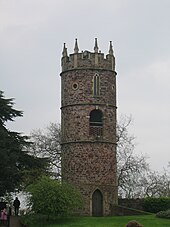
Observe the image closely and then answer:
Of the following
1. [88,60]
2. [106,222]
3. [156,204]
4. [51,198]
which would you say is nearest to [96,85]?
[88,60]

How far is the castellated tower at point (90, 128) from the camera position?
131ft

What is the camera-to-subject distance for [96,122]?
40.9 meters

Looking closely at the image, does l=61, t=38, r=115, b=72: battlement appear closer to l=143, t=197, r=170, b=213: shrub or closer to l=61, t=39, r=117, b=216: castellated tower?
l=61, t=39, r=117, b=216: castellated tower

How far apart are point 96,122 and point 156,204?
23.1 feet

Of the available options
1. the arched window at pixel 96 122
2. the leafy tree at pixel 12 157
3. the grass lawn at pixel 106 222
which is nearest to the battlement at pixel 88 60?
the arched window at pixel 96 122

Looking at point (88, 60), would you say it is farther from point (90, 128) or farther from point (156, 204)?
point (156, 204)

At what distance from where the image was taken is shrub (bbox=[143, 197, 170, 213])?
128ft

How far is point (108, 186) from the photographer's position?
40.2 metres

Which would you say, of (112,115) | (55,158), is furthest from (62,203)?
(55,158)

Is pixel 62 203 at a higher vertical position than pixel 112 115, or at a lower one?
lower

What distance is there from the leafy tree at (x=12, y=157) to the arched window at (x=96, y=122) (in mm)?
4089

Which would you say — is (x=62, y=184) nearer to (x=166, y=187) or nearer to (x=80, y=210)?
(x=80, y=210)

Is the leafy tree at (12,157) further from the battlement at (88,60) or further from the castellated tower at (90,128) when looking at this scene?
the battlement at (88,60)

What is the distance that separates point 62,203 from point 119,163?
19.0 metres
